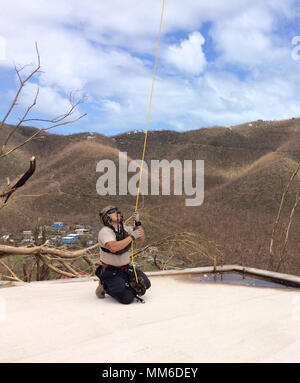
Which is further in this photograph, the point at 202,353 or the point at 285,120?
the point at 285,120

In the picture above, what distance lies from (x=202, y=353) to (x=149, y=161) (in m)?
45.3

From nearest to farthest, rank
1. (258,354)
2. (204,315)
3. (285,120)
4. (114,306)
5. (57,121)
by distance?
(258,354) → (204,315) → (114,306) → (57,121) → (285,120)

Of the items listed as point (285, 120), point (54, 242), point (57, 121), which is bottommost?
point (54, 242)

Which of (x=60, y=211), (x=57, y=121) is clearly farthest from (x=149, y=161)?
(x=57, y=121)

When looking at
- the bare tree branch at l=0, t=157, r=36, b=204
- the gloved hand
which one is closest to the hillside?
the bare tree branch at l=0, t=157, r=36, b=204

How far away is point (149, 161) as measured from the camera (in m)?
A: 47.0

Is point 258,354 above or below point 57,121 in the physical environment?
below

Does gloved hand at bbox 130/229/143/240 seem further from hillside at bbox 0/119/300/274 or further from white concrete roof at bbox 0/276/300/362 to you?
hillside at bbox 0/119/300/274

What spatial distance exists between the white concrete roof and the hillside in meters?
2.58

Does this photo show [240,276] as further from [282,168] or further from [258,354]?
[282,168]

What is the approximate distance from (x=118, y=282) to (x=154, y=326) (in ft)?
2.38

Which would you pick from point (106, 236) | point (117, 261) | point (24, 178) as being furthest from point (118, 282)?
point (24, 178)

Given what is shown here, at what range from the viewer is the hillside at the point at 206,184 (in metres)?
13.8

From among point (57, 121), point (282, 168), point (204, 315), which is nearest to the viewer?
point (204, 315)
